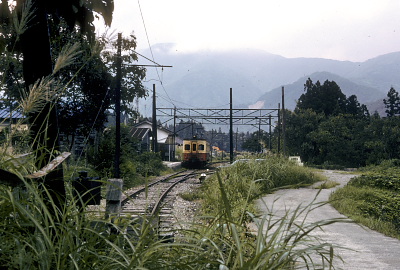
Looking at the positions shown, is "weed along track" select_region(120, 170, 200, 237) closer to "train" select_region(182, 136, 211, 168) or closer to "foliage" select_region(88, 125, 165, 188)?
"foliage" select_region(88, 125, 165, 188)

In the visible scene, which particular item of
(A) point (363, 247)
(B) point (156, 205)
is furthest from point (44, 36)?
(A) point (363, 247)

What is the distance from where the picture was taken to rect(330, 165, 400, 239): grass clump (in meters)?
7.80

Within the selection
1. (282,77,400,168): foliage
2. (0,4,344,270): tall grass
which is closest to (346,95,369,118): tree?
(282,77,400,168): foliage

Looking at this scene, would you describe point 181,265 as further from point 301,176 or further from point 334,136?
point 334,136

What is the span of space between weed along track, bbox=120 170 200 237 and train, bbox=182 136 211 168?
34.5 feet

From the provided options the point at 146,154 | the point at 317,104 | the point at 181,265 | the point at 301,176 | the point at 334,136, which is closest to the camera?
the point at 181,265

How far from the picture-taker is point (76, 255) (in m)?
1.65

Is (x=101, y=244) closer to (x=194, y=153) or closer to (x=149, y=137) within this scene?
(x=194, y=153)

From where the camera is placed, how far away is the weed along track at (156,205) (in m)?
1.90

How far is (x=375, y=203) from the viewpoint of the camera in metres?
9.93

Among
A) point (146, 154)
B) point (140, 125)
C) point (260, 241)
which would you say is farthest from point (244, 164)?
point (140, 125)

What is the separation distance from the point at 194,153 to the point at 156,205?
2783 cm

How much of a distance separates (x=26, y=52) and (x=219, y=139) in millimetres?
97247

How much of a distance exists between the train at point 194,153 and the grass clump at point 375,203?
18.8m
